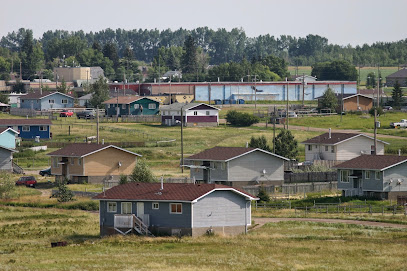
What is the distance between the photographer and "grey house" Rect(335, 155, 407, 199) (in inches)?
2928

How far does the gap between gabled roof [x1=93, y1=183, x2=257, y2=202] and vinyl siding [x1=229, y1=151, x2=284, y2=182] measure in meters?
23.7

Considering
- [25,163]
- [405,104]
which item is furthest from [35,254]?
[405,104]

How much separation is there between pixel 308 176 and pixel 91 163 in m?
20.0

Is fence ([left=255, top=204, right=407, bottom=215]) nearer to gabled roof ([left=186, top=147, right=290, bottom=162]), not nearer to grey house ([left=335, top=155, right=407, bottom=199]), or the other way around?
grey house ([left=335, top=155, right=407, bottom=199])

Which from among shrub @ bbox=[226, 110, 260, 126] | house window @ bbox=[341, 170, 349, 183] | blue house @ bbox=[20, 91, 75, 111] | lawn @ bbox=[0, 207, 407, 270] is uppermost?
blue house @ bbox=[20, 91, 75, 111]

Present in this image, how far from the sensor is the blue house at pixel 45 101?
5989 inches

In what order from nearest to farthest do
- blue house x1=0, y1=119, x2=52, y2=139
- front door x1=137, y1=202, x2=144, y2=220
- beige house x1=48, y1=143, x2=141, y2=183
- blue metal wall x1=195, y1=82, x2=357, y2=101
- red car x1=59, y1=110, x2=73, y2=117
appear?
front door x1=137, y1=202, x2=144, y2=220 → beige house x1=48, y1=143, x2=141, y2=183 → blue house x1=0, y1=119, x2=52, y2=139 → red car x1=59, y1=110, x2=73, y2=117 → blue metal wall x1=195, y1=82, x2=357, y2=101

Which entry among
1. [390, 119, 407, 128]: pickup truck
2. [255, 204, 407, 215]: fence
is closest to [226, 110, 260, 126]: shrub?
[390, 119, 407, 128]: pickup truck

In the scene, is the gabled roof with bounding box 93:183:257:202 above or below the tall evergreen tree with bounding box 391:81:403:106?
below

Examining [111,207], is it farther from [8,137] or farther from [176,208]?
[8,137]

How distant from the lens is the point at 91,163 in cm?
8731

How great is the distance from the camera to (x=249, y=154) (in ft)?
270

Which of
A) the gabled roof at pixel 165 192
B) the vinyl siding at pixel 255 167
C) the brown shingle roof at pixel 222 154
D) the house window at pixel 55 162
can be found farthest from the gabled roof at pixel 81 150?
the gabled roof at pixel 165 192

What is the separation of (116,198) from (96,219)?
853 centimetres
